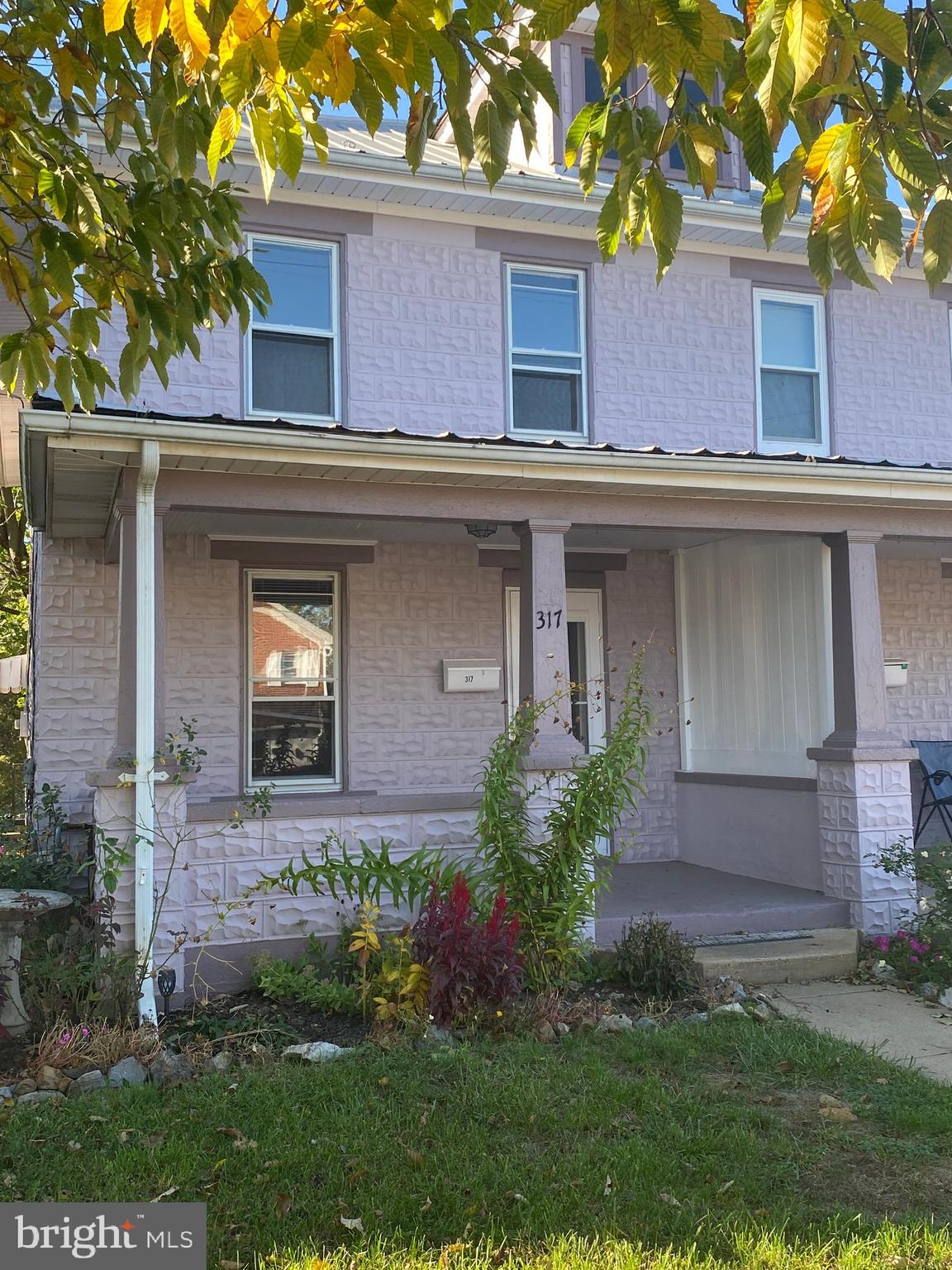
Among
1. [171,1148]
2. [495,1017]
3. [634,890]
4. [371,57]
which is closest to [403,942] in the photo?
[495,1017]

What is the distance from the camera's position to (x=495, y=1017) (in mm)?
5926

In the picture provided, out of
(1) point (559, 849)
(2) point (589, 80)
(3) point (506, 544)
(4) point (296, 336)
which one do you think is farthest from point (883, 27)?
(2) point (589, 80)

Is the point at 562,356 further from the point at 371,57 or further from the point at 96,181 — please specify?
the point at 371,57

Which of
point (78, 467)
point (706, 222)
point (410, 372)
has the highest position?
point (706, 222)

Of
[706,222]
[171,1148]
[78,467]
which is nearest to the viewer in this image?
[171,1148]

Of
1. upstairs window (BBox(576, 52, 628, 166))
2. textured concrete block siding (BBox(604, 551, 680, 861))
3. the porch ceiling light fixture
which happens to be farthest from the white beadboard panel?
upstairs window (BBox(576, 52, 628, 166))

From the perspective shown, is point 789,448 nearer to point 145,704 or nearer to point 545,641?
point 545,641

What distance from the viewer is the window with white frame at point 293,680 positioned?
29.8 ft

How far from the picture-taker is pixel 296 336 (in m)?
8.88

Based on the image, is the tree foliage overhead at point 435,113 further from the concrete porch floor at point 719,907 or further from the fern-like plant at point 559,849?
the concrete porch floor at point 719,907

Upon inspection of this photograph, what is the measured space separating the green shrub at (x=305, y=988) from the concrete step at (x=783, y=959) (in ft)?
7.71

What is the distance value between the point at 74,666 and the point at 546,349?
4700 mm

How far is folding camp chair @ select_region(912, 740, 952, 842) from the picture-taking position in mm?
10219

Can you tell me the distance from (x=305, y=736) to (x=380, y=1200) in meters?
5.52
